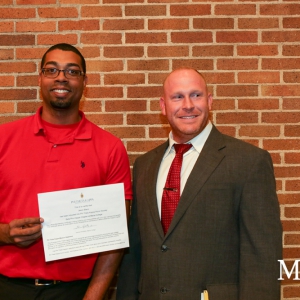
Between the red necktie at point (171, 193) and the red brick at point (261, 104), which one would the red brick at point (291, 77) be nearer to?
the red brick at point (261, 104)

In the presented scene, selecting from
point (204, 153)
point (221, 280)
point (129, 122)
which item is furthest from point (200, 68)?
point (221, 280)

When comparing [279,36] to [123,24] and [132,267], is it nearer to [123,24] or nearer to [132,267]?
[123,24]

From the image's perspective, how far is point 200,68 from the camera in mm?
2812

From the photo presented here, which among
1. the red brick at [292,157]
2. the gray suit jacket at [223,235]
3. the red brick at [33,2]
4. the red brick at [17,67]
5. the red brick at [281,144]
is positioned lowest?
the gray suit jacket at [223,235]

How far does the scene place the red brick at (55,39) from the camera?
282 cm

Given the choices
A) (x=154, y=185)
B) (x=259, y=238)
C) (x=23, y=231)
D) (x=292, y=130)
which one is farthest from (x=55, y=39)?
(x=259, y=238)

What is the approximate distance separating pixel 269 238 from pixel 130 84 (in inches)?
54.7

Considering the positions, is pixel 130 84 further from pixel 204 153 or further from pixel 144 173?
pixel 204 153

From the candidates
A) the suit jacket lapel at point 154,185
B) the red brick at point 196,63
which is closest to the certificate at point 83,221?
the suit jacket lapel at point 154,185

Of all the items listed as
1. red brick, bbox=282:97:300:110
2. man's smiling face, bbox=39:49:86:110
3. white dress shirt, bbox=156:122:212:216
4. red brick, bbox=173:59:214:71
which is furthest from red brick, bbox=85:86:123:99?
red brick, bbox=282:97:300:110

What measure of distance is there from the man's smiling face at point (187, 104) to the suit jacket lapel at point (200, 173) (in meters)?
0.13

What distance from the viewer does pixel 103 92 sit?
284 centimetres

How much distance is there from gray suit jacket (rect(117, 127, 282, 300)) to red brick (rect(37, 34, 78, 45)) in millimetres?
→ 1290

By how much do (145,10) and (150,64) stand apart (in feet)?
1.15
